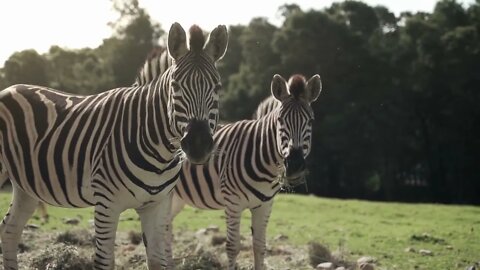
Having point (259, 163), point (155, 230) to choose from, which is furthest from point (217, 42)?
point (259, 163)

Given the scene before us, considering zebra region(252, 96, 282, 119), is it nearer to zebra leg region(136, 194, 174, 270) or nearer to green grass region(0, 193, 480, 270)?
zebra leg region(136, 194, 174, 270)

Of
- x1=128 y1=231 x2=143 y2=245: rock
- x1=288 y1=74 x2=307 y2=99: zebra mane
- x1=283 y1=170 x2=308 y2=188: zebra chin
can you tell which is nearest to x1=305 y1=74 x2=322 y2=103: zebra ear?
x1=288 y1=74 x2=307 y2=99: zebra mane

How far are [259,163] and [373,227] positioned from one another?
22.7 feet

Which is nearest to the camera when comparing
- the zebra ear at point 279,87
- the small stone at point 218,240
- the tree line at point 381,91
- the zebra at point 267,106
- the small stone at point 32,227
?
the zebra ear at point 279,87

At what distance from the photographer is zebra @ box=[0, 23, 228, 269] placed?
456 centimetres

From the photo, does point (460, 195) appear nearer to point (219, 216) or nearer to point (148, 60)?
point (219, 216)

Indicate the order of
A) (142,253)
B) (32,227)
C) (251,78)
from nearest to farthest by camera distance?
(142,253)
(32,227)
(251,78)

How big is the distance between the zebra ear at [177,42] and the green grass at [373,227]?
Answer: 4892mm

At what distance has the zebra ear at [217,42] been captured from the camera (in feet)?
15.7

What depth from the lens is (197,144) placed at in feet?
13.7

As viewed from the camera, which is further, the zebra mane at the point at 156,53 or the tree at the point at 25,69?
the tree at the point at 25,69

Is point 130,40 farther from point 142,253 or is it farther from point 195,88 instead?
point 195,88

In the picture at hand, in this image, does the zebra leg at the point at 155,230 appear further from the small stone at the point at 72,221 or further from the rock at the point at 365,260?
the small stone at the point at 72,221

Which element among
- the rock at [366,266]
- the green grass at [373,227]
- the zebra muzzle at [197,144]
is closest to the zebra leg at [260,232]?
the rock at [366,266]
